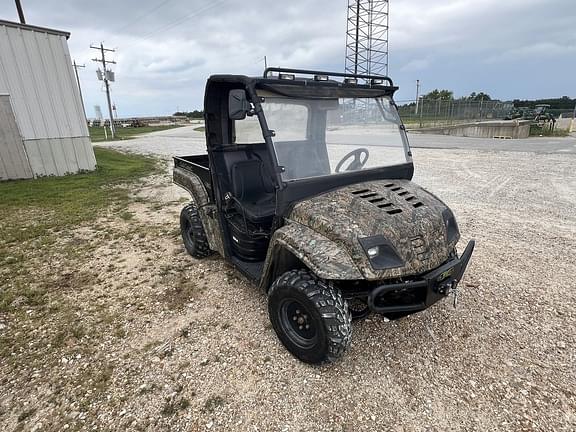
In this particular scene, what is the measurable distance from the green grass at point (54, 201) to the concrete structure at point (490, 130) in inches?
799

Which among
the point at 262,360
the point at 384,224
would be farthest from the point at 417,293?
the point at 262,360

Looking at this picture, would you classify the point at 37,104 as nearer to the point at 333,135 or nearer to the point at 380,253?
the point at 333,135

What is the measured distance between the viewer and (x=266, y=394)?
2.17 metres

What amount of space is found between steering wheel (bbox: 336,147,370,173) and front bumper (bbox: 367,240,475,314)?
1095 millimetres

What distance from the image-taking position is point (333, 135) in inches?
110

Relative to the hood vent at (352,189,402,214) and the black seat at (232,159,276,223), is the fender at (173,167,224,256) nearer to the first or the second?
the black seat at (232,159,276,223)

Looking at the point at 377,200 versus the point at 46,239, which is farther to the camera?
the point at 46,239

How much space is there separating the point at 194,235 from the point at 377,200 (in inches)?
93.3

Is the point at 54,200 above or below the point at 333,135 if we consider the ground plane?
below

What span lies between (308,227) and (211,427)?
1.39 meters

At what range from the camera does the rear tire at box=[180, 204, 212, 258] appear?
12.7 feet

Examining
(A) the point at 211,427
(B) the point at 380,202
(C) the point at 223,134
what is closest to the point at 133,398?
(A) the point at 211,427

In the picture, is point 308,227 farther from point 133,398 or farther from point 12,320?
point 12,320

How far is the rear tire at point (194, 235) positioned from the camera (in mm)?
3873
